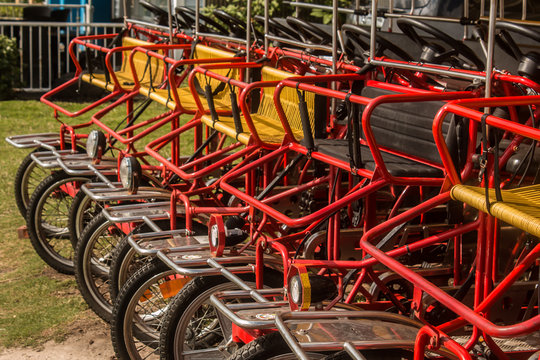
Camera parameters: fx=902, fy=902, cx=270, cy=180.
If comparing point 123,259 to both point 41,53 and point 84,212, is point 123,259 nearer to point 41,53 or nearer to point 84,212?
point 84,212

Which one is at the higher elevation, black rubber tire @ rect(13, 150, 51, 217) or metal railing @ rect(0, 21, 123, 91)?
metal railing @ rect(0, 21, 123, 91)

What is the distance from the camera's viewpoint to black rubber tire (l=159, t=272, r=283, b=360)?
3.69 meters

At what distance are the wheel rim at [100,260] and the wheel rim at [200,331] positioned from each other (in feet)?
3.34

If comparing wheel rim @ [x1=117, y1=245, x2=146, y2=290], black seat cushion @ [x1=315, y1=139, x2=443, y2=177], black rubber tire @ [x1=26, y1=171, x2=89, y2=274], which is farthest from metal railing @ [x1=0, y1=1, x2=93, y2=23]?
black seat cushion @ [x1=315, y1=139, x2=443, y2=177]

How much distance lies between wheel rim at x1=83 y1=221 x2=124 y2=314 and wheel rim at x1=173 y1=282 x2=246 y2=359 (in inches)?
40.1

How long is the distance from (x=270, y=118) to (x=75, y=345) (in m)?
1.65

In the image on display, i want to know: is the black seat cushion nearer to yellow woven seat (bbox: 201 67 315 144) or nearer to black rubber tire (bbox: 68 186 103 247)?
yellow woven seat (bbox: 201 67 315 144)

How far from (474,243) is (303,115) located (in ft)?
3.13

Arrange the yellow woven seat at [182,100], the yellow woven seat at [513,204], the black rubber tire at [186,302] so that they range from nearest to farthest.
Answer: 1. the yellow woven seat at [513,204]
2. the black rubber tire at [186,302]
3. the yellow woven seat at [182,100]

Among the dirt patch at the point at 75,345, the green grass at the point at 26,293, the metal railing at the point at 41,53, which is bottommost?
the dirt patch at the point at 75,345

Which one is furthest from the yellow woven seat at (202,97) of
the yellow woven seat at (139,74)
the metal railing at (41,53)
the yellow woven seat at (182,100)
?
the metal railing at (41,53)

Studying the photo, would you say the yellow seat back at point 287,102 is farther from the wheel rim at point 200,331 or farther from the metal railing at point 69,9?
the metal railing at point 69,9

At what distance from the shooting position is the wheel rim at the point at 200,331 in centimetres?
372

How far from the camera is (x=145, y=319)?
171 inches
